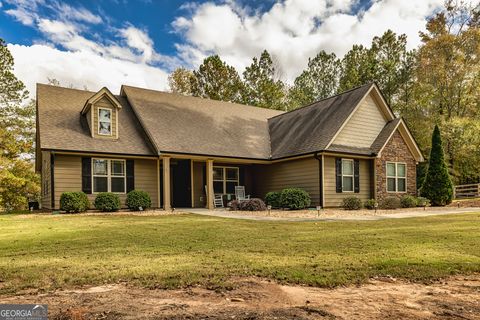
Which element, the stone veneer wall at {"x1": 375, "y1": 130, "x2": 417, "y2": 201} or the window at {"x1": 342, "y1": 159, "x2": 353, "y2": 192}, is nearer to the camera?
the window at {"x1": 342, "y1": 159, "x2": 353, "y2": 192}

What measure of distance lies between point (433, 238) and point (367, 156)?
12.2 metres

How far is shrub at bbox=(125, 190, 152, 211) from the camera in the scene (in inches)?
642

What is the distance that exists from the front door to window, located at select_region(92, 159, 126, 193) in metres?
3.53

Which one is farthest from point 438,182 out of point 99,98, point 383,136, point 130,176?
point 99,98

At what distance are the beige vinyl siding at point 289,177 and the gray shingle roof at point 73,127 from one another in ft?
23.8

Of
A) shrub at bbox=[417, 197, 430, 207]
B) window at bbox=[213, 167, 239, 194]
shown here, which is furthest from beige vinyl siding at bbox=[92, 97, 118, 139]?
shrub at bbox=[417, 197, 430, 207]

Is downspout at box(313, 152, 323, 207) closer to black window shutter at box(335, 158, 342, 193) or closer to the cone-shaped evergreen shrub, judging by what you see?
black window shutter at box(335, 158, 342, 193)

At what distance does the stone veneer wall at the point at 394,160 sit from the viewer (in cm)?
1928

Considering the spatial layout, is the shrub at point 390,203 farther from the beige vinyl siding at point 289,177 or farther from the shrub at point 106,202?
the shrub at point 106,202

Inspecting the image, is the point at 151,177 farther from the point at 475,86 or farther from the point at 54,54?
the point at 54,54

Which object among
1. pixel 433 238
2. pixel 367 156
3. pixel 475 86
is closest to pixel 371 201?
pixel 367 156

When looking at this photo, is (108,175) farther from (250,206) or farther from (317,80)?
(317,80)

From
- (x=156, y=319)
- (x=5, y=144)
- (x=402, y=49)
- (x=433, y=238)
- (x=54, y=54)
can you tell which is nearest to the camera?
(x=156, y=319)

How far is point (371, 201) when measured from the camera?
59.9 ft
